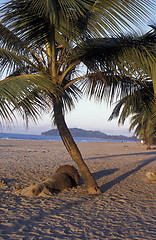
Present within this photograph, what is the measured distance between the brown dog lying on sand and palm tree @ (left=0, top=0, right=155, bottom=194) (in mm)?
732

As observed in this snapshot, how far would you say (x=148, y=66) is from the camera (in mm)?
5629

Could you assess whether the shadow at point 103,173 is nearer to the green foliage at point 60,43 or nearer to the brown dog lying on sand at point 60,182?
the brown dog lying on sand at point 60,182

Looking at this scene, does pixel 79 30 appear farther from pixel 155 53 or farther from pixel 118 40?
pixel 155 53

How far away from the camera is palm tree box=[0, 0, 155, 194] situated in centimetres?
486

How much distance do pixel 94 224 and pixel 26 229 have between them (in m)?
1.17

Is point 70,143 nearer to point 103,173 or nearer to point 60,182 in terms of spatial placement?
point 60,182

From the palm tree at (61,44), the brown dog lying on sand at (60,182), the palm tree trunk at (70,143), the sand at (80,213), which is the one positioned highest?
the palm tree at (61,44)

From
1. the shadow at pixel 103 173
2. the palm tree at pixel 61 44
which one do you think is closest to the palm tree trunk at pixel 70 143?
the palm tree at pixel 61 44

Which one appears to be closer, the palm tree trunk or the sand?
the sand

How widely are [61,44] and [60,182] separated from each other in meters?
3.61

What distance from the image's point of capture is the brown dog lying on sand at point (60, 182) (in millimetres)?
6473

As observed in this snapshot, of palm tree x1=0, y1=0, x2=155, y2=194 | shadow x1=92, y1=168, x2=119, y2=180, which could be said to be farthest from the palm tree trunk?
shadow x1=92, y1=168, x2=119, y2=180

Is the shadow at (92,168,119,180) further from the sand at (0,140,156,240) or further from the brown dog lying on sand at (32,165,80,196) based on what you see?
the brown dog lying on sand at (32,165,80,196)

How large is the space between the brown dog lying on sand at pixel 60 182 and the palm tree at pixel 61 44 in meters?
0.73
